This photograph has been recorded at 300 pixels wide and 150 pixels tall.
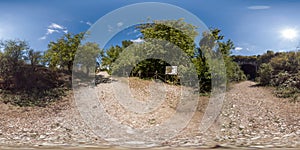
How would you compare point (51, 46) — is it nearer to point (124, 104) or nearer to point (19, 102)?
point (19, 102)

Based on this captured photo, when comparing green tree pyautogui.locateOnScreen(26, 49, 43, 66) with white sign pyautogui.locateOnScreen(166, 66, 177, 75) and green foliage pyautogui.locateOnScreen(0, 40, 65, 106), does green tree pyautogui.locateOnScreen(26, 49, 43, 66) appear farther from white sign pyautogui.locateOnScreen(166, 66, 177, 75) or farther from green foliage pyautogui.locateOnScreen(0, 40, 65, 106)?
white sign pyautogui.locateOnScreen(166, 66, 177, 75)

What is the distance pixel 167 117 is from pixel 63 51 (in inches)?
187

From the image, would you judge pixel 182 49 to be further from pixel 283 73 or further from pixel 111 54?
pixel 283 73

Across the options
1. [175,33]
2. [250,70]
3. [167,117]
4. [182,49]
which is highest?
[175,33]

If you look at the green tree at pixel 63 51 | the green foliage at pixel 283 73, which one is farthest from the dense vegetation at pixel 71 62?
the green foliage at pixel 283 73

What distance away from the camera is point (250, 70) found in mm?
8797

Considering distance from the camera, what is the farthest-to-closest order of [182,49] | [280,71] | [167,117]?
[280,71]
[182,49]
[167,117]

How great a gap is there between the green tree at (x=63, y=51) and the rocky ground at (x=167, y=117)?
1.31m

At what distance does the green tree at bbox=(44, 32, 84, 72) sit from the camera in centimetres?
835

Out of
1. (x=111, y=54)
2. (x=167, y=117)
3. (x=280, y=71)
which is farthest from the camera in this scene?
(x=280, y=71)

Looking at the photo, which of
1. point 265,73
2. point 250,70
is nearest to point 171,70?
point 250,70

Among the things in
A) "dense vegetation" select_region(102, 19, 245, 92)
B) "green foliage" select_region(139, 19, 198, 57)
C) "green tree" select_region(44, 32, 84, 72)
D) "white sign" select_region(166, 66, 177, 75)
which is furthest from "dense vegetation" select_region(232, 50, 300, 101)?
"green tree" select_region(44, 32, 84, 72)

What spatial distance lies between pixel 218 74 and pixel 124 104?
307 cm

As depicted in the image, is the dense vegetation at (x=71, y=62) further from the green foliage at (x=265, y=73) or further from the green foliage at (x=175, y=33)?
the green foliage at (x=265, y=73)
